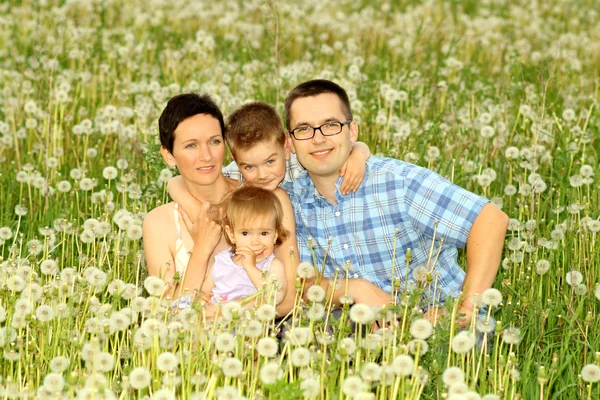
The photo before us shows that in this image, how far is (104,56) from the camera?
407 inches

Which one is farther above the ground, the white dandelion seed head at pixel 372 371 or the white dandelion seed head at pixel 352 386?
the white dandelion seed head at pixel 372 371

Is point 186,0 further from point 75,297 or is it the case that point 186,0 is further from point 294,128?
point 75,297

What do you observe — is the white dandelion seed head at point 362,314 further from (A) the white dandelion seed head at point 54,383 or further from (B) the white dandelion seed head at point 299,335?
(A) the white dandelion seed head at point 54,383

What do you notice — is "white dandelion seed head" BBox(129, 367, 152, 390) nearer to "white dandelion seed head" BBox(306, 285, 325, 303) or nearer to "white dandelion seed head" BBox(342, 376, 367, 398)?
"white dandelion seed head" BBox(342, 376, 367, 398)

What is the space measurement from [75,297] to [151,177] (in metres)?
2.49

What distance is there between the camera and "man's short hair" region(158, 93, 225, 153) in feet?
17.9

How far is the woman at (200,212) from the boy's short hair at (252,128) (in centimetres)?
9

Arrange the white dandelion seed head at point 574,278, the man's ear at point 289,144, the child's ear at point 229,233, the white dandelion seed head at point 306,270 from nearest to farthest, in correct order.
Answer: the white dandelion seed head at point 306,270
the white dandelion seed head at point 574,278
the child's ear at point 229,233
the man's ear at point 289,144

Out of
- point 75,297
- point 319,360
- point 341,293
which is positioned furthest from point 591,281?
point 75,297

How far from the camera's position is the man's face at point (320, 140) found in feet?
17.0

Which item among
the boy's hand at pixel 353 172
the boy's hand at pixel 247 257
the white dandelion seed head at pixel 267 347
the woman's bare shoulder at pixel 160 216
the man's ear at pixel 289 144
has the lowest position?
the white dandelion seed head at pixel 267 347

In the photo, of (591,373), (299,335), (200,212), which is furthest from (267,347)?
(200,212)

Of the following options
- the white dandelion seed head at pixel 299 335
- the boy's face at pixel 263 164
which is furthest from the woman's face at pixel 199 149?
the white dandelion seed head at pixel 299 335

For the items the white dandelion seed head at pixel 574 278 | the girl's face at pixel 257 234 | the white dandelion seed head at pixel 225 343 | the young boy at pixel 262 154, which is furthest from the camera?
the young boy at pixel 262 154
